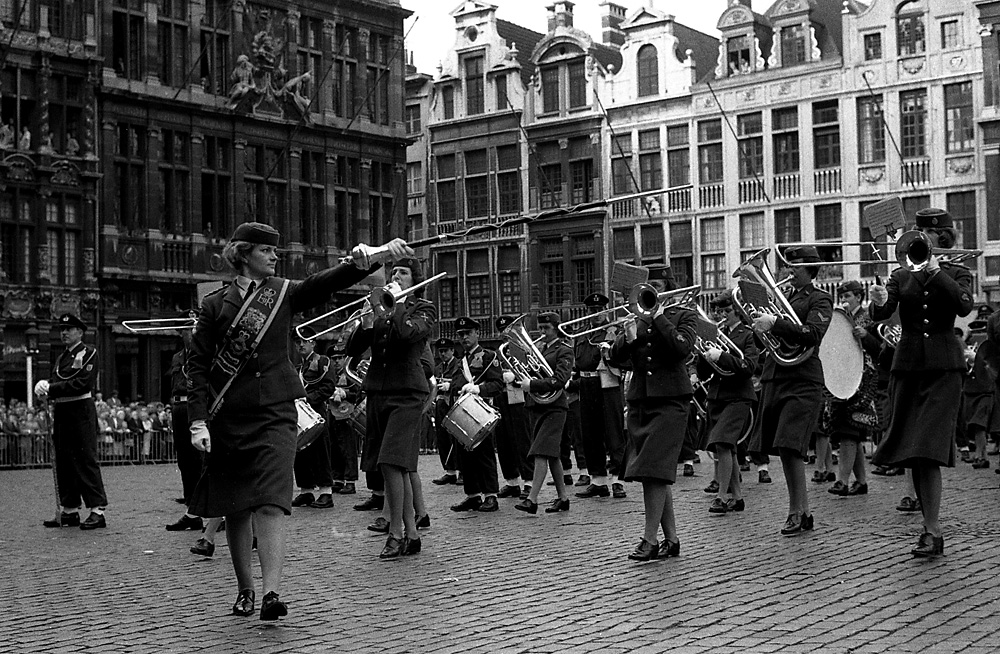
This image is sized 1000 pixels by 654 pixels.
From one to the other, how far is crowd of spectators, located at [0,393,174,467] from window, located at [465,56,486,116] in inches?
914

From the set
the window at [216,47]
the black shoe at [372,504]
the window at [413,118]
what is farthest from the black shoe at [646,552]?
the window at [413,118]

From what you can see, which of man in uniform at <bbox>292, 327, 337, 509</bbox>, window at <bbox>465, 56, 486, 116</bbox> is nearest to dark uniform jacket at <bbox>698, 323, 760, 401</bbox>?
man in uniform at <bbox>292, 327, 337, 509</bbox>

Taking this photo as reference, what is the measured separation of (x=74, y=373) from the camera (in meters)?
14.4

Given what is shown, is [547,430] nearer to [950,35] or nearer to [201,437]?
[201,437]

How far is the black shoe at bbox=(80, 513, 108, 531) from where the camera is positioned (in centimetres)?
1405

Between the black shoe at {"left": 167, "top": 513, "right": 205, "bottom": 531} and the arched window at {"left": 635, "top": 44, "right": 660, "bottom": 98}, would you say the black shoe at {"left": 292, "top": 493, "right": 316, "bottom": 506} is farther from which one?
the arched window at {"left": 635, "top": 44, "right": 660, "bottom": 98}

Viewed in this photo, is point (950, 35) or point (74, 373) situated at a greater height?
point (950, 35)

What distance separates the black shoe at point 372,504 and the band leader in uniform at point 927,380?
6681mm

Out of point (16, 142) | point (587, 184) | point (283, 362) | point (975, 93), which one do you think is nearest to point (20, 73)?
point (16, 142)

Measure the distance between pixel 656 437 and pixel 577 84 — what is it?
4194cm

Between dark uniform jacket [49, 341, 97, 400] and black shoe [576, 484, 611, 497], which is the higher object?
dark uniform jacket [49, 341, 97, 400]

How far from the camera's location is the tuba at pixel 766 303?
11.4 meters

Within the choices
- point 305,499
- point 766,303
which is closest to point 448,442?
point 305,499

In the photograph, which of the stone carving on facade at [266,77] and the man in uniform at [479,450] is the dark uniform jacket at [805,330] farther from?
the stone carving on facade at [266,77]
